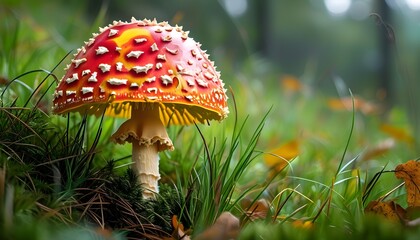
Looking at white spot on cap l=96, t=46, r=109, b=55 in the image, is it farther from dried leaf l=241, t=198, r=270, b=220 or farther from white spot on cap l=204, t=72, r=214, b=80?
dried leaf l=241, t=198, r=270, b=220

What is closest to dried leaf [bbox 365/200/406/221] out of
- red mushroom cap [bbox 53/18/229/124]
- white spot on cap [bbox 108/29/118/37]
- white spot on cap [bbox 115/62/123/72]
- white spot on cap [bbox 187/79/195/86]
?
red mushroom cap [bbox 53/18/229/124]

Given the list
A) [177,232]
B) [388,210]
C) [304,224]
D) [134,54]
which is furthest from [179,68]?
[388,210]

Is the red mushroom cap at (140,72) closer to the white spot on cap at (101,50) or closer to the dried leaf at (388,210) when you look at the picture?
the white spot on cap at (101,50)

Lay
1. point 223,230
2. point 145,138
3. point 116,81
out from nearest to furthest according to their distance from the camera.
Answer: point 223,230, point 116,81, point 145,138

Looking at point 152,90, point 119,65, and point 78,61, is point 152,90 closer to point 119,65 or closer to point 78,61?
point 119,65

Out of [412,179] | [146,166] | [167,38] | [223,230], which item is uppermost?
[167,38]

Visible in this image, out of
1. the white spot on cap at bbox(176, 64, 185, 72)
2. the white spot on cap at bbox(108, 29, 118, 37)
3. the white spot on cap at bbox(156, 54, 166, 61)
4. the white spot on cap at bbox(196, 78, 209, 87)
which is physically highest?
the white spot on cap at bbox(108, 29, 118, 37)
